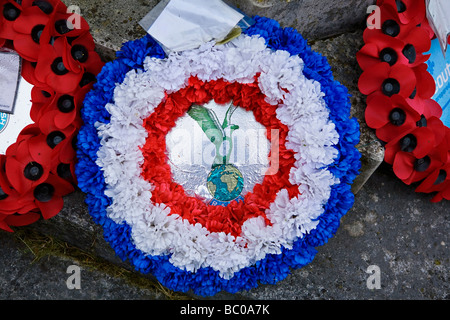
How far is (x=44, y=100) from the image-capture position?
6.41ft

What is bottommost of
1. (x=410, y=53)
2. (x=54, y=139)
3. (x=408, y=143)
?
(x=408, y=143)

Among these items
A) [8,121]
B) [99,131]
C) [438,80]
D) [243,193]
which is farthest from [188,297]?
[438,80]

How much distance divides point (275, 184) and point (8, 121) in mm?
1246

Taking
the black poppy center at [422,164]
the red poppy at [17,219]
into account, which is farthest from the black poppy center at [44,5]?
the black poppy center at [422,164]

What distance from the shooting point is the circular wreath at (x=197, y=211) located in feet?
5.98

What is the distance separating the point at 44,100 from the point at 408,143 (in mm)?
1657

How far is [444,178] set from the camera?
85.5 inches

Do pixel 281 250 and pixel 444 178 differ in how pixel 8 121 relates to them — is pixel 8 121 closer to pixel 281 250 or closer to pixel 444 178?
pixel 281 250

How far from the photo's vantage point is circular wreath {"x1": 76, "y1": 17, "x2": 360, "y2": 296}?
5.98 ft

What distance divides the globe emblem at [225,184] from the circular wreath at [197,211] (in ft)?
0.46

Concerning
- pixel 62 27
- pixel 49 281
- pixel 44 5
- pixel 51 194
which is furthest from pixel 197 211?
pixel 44 5

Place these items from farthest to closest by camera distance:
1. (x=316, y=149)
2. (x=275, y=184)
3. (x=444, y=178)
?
(x=444, y=178), (x=275, y=184), (x=316, y=149)

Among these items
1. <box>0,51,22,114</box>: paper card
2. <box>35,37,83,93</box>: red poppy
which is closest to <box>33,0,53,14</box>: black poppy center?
<box>35,37,83,93</box>: red poppy

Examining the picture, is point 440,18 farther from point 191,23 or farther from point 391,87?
point 191,23
